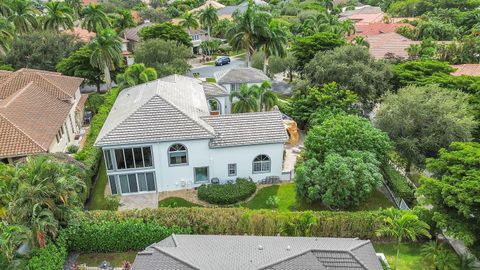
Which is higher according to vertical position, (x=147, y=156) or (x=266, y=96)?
(x=266, y=96)

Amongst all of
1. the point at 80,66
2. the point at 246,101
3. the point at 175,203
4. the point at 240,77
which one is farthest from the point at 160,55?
the point at 175,203

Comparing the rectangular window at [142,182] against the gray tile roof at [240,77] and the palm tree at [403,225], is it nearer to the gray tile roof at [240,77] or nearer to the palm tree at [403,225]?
the palm tree at [403,225]

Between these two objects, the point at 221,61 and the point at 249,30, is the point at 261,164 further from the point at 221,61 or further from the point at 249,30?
the point at 221,61

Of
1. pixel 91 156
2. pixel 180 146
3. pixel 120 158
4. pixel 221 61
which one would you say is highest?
pixel 180 146

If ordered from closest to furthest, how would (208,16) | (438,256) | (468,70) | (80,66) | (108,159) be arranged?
(438,256) → (108,159) → (468,70) → (80,66) → (208,16)

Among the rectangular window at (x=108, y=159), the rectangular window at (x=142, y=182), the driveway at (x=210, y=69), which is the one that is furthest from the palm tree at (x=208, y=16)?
the rectangular window at (x=108, y=159)

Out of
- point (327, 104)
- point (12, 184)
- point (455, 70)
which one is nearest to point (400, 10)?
point (455, 70)
